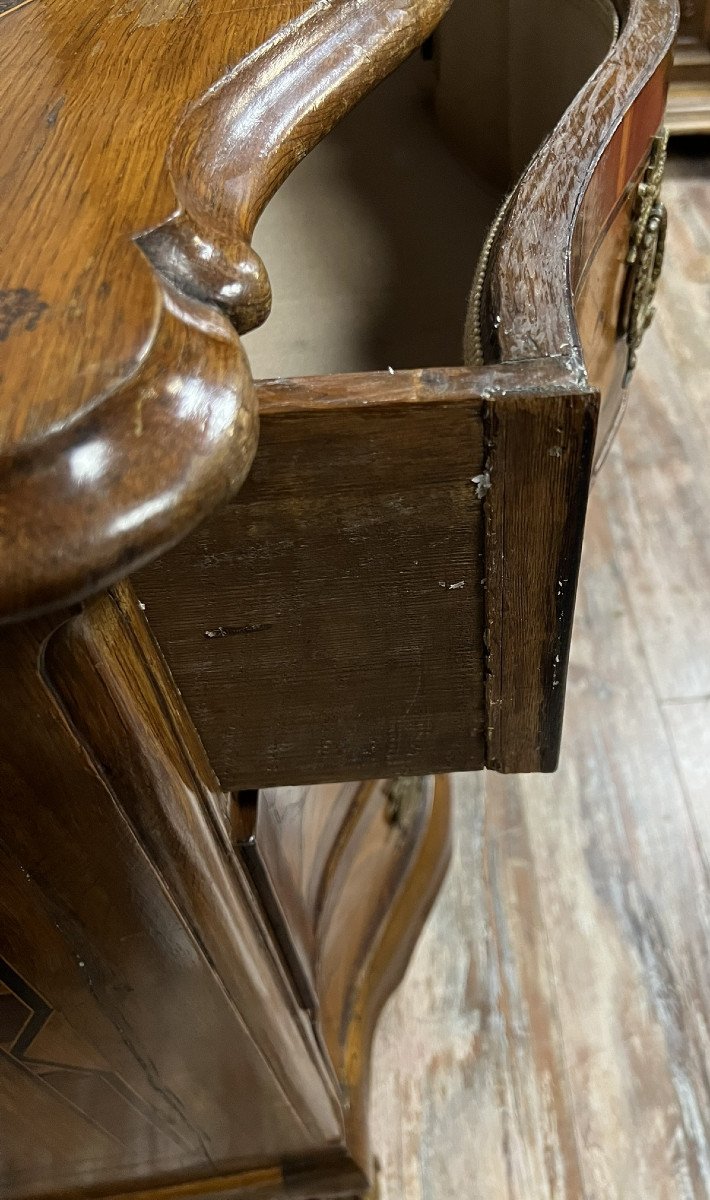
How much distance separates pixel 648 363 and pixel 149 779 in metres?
1.33

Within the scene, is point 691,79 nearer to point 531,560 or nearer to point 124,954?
point 531,560

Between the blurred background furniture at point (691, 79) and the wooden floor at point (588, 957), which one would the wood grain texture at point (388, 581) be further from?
the blurred background furniture at point (691, 79)

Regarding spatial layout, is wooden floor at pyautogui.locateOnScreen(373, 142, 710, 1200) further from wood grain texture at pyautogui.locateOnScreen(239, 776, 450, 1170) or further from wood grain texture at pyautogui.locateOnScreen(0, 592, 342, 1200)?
wood grain texture at pyautogui.locateOnScreen(0, 592, 342, 1200)

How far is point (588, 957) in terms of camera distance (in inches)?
36.4

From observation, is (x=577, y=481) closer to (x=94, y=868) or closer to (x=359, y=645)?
(x=359, y=645)

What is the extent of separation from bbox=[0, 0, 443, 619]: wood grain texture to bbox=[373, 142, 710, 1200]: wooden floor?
79 cm

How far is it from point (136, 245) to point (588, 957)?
843 millimetres

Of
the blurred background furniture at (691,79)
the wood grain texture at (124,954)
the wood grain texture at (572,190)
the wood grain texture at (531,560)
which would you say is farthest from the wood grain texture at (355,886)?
the blurred background furniture at (691,79)

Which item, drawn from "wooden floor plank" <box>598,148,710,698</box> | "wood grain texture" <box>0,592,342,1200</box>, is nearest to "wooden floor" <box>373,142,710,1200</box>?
"wooden floor plank" <box>598,148,710,698</box>

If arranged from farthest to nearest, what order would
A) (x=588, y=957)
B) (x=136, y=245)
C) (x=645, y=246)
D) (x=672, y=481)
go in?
(x=672, y=481) < (x=588, y=957) < (x=645, y=246) < (x=136, y=245)

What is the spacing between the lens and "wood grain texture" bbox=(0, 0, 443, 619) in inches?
8.2

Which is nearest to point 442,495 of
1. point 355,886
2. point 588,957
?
point 355,886

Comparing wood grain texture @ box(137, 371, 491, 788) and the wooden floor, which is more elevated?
wood grain texture @ box(137, 371, 491, 788)

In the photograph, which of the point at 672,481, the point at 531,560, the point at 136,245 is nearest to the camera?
the point at 136,245
